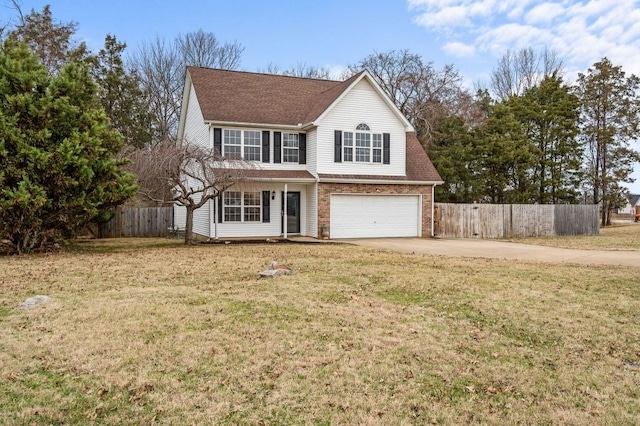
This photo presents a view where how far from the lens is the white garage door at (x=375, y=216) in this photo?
20.5 meters

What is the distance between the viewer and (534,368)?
5.11m

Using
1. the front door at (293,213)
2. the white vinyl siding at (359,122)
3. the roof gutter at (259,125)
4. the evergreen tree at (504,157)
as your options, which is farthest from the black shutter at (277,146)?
the evergreen tree at (504,157)

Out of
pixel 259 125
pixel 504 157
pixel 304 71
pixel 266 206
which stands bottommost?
pixel 266 206

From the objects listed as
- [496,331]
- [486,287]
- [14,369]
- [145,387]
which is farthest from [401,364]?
[486,287]

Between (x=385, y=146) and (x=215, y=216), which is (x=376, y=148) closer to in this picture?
(x=385, y=146)

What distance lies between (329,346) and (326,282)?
3822 mm

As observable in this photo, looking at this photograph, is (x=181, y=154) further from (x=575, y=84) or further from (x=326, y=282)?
(x=575, y=84)

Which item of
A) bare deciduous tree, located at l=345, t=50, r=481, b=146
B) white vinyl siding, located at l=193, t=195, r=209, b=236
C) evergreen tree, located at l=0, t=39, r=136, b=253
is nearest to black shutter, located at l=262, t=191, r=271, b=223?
white vinyl siding, located at l=193, t=195, r=209, b=236

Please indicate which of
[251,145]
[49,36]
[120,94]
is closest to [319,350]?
[251,145]

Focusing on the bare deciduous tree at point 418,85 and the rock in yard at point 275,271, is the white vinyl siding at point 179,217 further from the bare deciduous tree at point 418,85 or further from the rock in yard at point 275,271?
the bare deciduous tree at point 418,85

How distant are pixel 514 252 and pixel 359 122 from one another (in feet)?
27.7

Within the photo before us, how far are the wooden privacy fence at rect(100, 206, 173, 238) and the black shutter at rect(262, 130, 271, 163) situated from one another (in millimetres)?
7126

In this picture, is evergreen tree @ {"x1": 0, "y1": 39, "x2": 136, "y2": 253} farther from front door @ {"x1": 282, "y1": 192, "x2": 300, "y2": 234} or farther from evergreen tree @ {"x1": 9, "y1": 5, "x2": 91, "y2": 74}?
evergreen tree @ {"x1": 9, "y1": 5, "x2": 91, "y2": 74}

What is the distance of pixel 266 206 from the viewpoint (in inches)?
803
